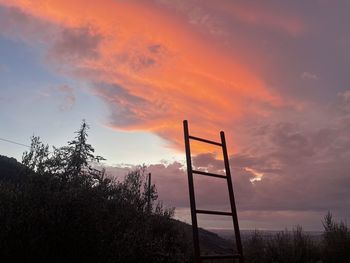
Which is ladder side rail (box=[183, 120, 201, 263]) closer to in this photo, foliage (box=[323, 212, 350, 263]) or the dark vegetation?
the dark vegetation

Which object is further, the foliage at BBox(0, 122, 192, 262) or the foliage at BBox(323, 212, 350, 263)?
the foliage at BBox(323, 212, 350, 263)

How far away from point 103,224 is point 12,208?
2166 mm

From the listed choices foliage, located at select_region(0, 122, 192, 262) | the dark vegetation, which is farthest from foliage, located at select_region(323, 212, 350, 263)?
foliage, located at select_region(0, 122, 192, 262)

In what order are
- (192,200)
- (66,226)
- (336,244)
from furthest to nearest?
(336,244)
(66,226)
(192,200)

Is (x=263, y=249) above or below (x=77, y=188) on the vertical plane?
below

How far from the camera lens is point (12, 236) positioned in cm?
784

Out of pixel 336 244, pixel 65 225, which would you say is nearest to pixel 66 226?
pixel 65 225

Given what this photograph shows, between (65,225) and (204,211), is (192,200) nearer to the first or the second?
(204,211)

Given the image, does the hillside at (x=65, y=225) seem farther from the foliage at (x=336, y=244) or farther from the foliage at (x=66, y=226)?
the foliage at (x=336, y=244)

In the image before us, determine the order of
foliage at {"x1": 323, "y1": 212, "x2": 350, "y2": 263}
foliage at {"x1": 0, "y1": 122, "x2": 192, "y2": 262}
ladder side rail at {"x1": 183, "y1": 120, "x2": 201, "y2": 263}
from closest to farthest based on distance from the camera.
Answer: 1. ladder side rail at {"x1": 183, "y1": 120, "x2": 201, "y2": 263}
2. foliage at {"x1": 0, "y1": 122, "x2": 192, "y2": 262}
3. foliage at {"x1": 323, "y1": 212, "x2": 350, "y2": 263}

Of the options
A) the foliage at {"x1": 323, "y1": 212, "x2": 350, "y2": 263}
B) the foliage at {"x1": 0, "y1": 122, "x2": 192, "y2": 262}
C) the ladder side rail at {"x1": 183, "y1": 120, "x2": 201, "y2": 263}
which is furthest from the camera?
the foliage at {"x1": 323, "y1": 212, "x2": 350, "y2": 263}

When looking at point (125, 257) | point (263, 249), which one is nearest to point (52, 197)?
point (125, 257)

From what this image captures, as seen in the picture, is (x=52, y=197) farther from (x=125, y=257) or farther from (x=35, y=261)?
(x=125, y=257)

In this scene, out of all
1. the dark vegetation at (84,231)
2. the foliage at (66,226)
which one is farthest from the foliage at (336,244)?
the foliage at (66,226)
